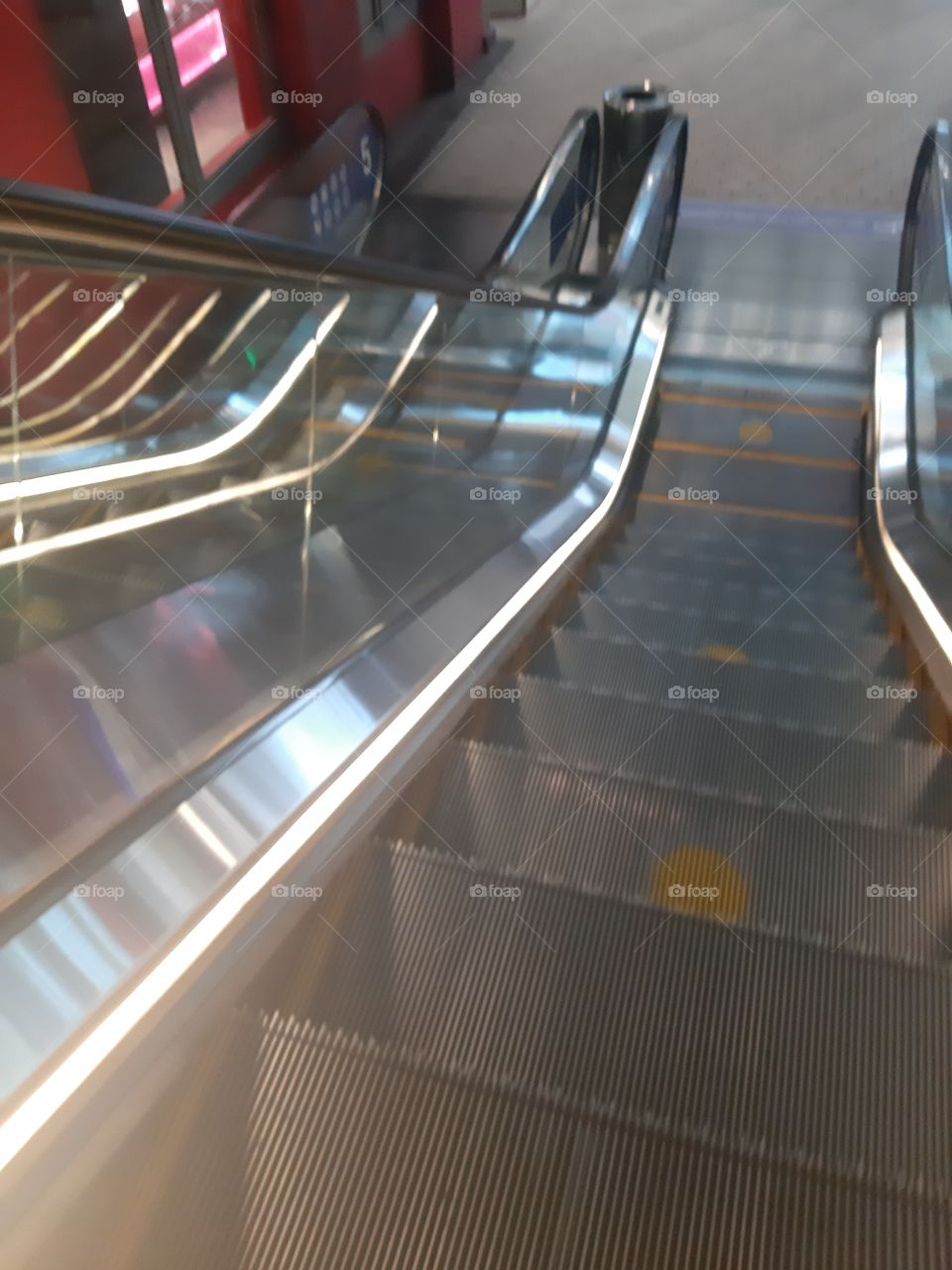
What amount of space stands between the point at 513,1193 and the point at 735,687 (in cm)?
174

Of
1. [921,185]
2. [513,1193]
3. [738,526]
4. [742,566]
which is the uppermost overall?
[513,1193]

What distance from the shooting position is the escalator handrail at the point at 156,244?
143 cm

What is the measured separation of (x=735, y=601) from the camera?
3713mm

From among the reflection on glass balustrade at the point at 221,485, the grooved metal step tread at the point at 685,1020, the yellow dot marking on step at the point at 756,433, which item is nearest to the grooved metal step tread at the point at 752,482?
the yellow dot marking on step at the point at 756,433

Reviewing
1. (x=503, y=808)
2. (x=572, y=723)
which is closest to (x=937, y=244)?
(x=572, y=723)

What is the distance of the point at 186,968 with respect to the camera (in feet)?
4.45

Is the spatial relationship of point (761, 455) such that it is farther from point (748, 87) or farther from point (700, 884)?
point (748, 87)

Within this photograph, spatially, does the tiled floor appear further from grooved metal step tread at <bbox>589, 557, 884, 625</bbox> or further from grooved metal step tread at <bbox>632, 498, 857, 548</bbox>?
grooved metal step tread at <bbox>589, 557, 884, 625</bbox>

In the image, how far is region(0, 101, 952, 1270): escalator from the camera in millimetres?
1182

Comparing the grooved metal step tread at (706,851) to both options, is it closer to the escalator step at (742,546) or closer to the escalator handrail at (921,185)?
the escalator step at (742,546)

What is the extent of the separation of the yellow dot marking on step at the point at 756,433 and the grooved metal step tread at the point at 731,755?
3.64 m

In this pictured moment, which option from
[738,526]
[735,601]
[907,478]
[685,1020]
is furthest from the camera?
[738,526]

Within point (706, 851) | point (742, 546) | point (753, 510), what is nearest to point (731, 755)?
point (706, 851)

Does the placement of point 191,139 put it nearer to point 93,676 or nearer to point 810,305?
point 810,305
